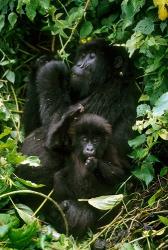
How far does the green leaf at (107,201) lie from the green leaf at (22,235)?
1.79 feet

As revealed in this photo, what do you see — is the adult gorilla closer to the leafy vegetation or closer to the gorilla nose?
the leafy vegetation

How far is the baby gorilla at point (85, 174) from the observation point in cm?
462

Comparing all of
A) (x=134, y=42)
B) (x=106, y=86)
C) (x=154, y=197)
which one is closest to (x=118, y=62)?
(x=106, y=86)

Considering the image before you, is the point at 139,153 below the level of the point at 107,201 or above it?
above

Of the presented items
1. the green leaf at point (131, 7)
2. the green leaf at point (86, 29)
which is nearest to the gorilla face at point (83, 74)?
the green leaf at point (86, 29)

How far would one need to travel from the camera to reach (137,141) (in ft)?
15.2

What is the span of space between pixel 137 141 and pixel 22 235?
1121 millimetres

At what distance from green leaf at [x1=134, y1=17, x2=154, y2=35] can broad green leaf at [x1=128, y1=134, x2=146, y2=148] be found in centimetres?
72

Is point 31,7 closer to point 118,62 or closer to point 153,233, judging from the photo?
point 118,62

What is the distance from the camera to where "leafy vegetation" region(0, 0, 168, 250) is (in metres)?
4.31

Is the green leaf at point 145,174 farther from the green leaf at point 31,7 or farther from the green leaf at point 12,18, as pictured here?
the green leaf at point 12,18

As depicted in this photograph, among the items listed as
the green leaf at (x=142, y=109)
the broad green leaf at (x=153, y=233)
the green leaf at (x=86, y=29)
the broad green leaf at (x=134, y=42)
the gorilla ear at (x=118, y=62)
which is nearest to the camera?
the broad green leaf at (x=153, y=233)

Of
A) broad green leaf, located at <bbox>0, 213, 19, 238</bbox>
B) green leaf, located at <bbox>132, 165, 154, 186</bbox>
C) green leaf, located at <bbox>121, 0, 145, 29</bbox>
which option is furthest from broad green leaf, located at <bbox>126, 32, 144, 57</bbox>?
broad green leaf, located at <bbox>0, 213, 19, 238</bbox>

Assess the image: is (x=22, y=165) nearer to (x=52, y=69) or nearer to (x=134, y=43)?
(x=52, y=69)
